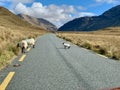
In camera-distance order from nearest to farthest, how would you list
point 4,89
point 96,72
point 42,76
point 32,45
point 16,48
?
point 4,89
point 42,76
point 96,72
point 16,48
point 32,45

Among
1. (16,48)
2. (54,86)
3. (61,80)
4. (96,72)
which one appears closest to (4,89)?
(54,86)

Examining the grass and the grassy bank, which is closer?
the grassy bank

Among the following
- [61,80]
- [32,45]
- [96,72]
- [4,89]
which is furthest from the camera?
[32,45]

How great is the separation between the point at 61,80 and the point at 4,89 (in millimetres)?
1856

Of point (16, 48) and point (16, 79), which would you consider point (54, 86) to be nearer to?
point (16, 79)

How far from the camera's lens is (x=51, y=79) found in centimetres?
814

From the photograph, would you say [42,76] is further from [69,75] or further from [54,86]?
[54,86]

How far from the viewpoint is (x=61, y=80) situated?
314 inches

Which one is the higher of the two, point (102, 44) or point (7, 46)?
point (7, 46)

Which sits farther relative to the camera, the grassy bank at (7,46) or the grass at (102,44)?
the grass at (102,44)

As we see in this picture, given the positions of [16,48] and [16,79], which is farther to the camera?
[16,48]

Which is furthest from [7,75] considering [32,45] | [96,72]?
[32,45]

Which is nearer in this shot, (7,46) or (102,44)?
(7,46)

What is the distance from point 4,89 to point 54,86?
1.29 meters
